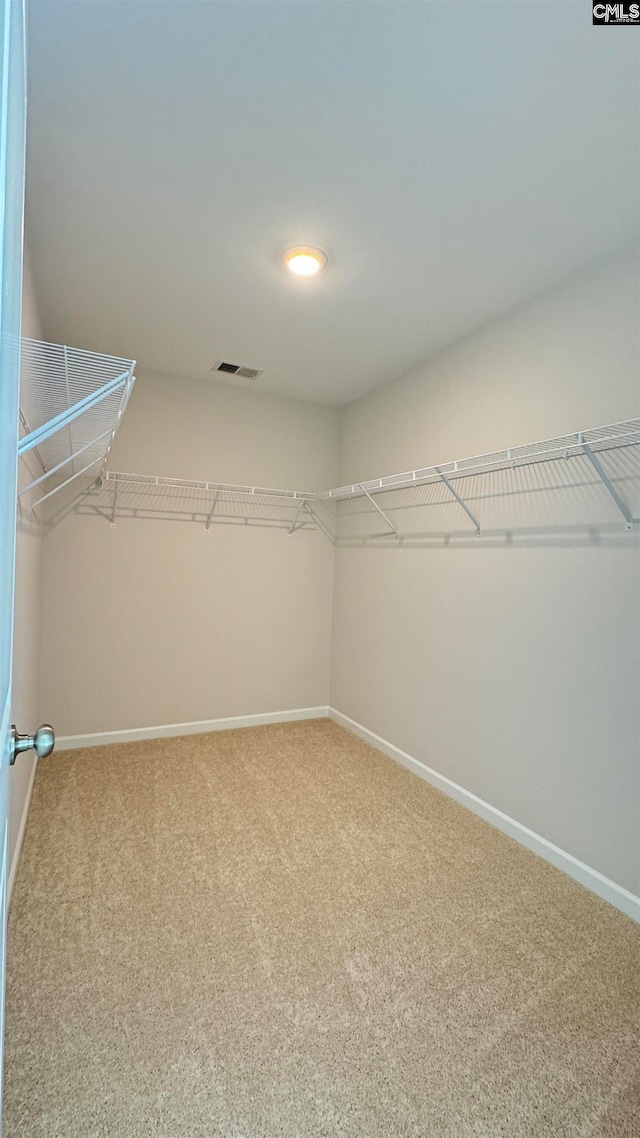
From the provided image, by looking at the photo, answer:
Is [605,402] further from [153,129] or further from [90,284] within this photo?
[90,284]

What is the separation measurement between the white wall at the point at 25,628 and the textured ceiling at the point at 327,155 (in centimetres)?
43

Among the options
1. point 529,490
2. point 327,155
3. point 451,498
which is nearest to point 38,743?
point 327,155

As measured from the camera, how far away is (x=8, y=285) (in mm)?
603

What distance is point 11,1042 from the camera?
1307mm

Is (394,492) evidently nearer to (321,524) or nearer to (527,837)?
(321,524)

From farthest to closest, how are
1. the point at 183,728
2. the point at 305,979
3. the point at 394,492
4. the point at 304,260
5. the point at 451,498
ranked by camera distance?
the point at 183,728
the point at 394,492
the point at 451,498
the point at 304,260
the point at 305,979

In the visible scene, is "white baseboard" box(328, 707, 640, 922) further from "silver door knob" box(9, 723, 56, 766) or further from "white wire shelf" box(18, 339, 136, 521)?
"white wire shelf" box(18, 339, 136, 521)

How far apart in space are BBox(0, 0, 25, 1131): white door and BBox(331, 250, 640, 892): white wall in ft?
6.56

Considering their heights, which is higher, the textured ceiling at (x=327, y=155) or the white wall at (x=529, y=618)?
the textured ceiling at (x=327, y=155)

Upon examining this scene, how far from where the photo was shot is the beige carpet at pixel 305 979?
1201mm

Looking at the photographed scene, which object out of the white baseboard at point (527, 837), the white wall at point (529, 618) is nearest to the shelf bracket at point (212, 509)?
the white wall at point (529, 618)

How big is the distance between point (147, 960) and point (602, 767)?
1728mm

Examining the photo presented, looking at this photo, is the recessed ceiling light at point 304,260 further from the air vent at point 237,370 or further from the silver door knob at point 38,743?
the silver door knob at point 38,743

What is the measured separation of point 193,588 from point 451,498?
5.92 feet
